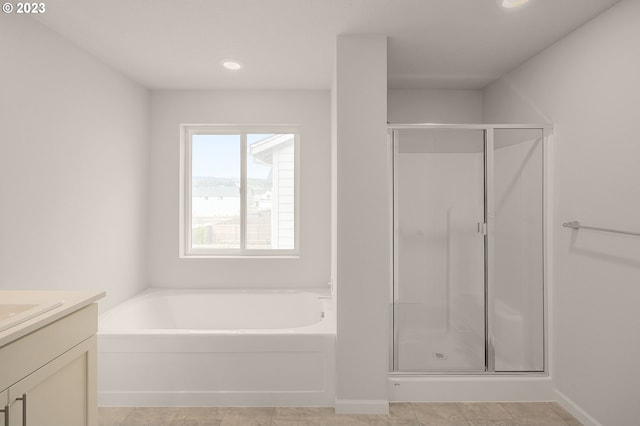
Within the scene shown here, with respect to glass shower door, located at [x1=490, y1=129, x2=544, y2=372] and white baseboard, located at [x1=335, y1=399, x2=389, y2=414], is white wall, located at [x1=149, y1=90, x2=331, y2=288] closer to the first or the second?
white baseboard, located at [x1=335, y1=399, x2=389, y2=414]

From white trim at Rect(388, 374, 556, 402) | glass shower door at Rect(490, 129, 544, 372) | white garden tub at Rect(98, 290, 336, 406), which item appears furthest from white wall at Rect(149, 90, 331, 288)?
glass shower door at Rect(490, 129, 544, 372)

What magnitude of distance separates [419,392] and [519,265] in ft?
3.56

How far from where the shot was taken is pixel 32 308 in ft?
4.25

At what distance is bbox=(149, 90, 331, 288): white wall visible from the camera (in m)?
3.45

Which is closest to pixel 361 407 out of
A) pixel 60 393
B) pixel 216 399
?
pixel 216 399

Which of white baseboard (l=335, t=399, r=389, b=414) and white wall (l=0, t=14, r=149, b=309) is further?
white baseboard (l=335, t=399, r=389, b=414)

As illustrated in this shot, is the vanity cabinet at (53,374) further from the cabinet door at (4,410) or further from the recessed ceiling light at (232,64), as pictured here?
the recessed ceiling light at (232,64)

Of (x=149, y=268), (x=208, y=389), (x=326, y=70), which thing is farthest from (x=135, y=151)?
(x=208, y=389)

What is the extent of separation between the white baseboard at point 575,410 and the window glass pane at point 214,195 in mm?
2783

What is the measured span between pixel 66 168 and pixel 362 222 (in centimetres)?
193

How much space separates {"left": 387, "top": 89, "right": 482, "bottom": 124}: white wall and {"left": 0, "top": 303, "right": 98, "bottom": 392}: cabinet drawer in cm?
292

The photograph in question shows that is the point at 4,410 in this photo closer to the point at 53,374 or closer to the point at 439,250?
the point at 53,374

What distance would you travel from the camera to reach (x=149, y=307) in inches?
123

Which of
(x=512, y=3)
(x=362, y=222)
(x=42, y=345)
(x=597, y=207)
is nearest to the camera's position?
(x=42, y=345)
